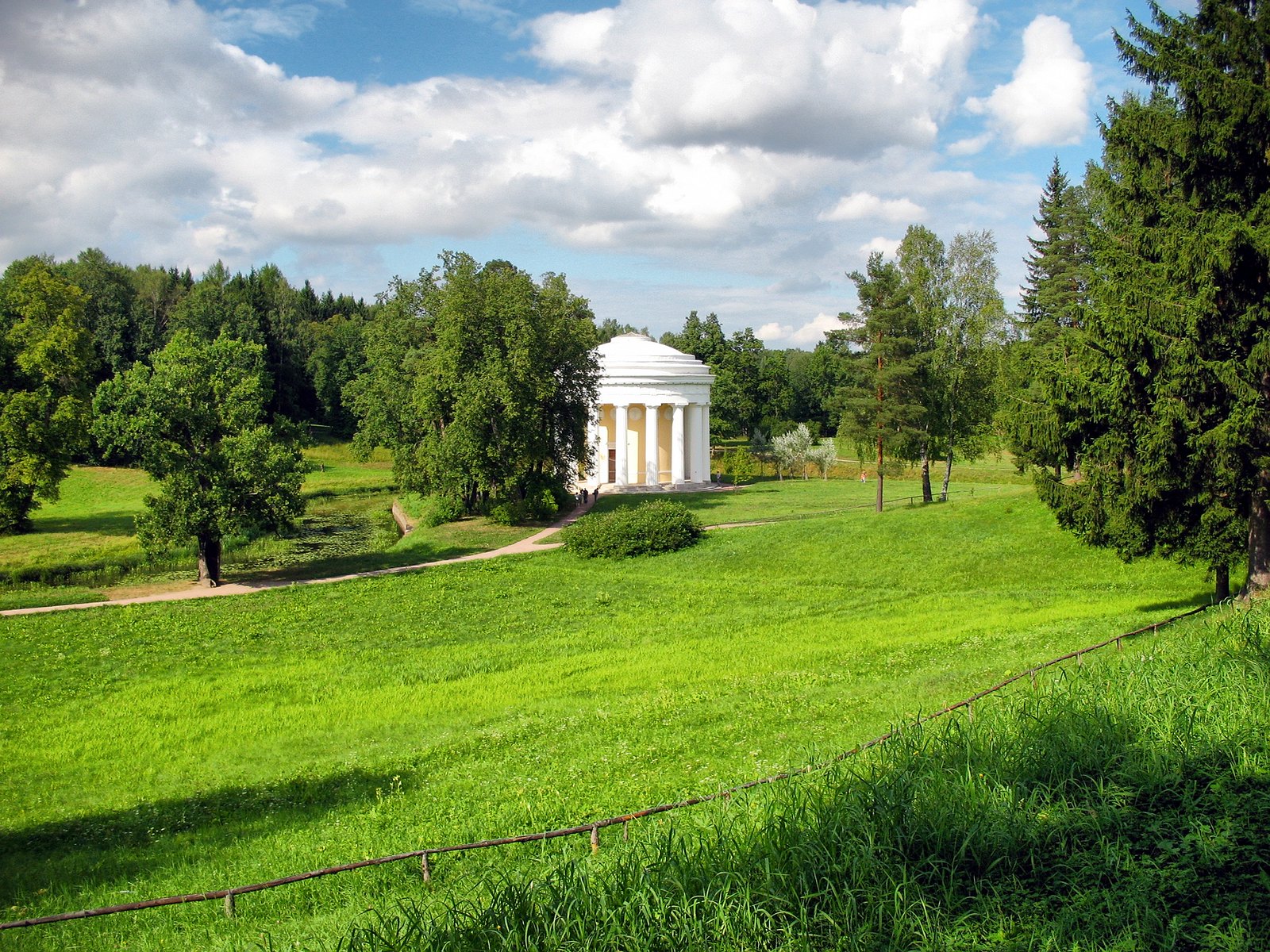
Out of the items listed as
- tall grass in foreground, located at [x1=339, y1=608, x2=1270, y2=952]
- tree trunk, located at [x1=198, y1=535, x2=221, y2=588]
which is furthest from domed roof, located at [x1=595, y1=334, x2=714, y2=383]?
tall grass in foreground, located at [x1=339, y1=608, x2=1270, y2=952]

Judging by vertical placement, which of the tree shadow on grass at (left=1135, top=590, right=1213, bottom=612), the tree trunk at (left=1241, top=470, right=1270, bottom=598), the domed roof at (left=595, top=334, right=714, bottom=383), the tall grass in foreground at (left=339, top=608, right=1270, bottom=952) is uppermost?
the domed roof at (left=595, top=334, right=714, bottom=383)

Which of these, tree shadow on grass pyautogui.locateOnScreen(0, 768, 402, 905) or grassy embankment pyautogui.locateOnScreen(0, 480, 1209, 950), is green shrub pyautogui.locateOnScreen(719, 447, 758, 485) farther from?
tree shadow on grass pyautogui.locateOnScreen(0, 768, 402, 905)

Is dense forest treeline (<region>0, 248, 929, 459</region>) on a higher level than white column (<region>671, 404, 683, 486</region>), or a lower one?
higher

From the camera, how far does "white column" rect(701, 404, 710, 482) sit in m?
57.8

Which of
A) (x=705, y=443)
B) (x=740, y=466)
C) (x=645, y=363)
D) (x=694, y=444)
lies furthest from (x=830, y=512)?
(x=740, y=466)

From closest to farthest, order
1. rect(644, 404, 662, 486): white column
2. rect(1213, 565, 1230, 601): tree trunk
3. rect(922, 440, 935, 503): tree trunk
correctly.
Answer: rect(1213, 565, 1230, 601): tree trunk, rect(922, 440, 935, 503): tree trunk, rect(644, 404, 662, 486): white column

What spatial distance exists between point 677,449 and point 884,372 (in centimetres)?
2127

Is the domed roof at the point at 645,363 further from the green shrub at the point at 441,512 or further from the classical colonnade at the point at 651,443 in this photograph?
the green shrub at the point at 441,512

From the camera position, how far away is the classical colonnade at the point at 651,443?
55519 mm

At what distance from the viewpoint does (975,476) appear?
62750 mm

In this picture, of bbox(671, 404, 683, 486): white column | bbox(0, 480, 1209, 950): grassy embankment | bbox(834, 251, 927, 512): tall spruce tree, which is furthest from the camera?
bbox(671, 404, 683, 486): white column

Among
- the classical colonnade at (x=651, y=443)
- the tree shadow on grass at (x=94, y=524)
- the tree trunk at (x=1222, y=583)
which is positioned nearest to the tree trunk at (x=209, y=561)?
the tree shadow on grass at (x=94, y=524)

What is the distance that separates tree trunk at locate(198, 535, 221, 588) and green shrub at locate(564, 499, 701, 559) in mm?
12166

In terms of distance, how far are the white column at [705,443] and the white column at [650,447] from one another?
3140 mm
